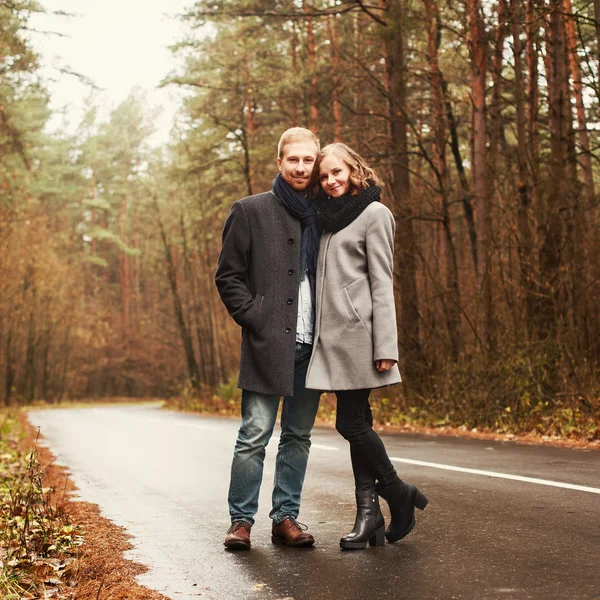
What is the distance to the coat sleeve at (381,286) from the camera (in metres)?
4.79

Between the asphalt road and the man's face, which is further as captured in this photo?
the man's face

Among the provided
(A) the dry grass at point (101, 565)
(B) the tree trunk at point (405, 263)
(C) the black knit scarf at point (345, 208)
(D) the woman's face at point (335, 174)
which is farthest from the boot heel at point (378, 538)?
(B) the tree trunk at point (405, 263)

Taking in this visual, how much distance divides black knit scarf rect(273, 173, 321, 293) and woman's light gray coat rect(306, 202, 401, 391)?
6.4 inches

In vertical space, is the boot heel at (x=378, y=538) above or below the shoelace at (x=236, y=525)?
below

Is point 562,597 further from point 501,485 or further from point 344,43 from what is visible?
point 344,43

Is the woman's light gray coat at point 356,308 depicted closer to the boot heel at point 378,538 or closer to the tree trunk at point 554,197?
the boot heel at point 378,538

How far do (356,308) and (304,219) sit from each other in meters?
0.61

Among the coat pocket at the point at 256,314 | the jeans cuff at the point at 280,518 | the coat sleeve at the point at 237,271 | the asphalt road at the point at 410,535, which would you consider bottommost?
the asphalt road at the point at 410,535

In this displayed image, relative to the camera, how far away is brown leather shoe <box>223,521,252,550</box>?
16.1 ft

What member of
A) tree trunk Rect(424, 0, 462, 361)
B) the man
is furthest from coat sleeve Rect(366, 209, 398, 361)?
tree trunk Rect(424, 0, 462, 361)

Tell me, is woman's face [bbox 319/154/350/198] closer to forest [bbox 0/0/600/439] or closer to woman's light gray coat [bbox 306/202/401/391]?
woman's light gray coat [bbox 306/202/401/391]

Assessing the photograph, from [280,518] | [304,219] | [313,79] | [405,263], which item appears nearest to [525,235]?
[405,263]

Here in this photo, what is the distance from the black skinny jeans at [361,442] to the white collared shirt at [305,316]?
39 cm

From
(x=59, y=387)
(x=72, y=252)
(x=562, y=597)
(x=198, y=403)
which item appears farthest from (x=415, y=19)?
(x=72, y=252)
